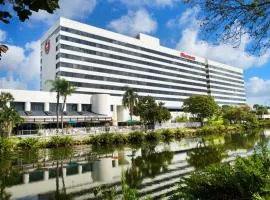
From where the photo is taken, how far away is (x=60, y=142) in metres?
44.3

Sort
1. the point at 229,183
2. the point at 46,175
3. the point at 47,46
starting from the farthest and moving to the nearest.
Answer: the point at 47,46
the point at 46,175
the point at 229,183

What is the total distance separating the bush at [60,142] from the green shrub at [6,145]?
18.6 feet

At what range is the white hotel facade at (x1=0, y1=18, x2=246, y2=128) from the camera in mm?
→ 79875

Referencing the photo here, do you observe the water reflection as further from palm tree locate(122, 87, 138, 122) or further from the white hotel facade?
palm tree locate(122, 87, 138, 122)

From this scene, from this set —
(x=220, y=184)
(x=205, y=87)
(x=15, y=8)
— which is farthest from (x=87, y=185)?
(x=205, y=87)

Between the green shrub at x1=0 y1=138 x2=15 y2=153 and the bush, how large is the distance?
18.6 ft

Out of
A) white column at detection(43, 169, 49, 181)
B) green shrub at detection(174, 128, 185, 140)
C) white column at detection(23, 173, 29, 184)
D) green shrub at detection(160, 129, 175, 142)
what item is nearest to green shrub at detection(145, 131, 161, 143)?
green shrub at detection(160, 129, 175, 142)

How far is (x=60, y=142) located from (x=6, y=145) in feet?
26.4

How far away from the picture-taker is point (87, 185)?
16.8 m

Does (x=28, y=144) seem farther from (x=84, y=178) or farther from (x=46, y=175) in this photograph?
(x=84, y=178)

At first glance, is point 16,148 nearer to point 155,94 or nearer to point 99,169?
point 99,169

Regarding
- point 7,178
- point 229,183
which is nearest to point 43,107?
point 7,178

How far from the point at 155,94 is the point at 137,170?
94.3 m

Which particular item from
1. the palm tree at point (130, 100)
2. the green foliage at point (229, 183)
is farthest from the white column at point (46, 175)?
the palm tree at point (130, 100)
